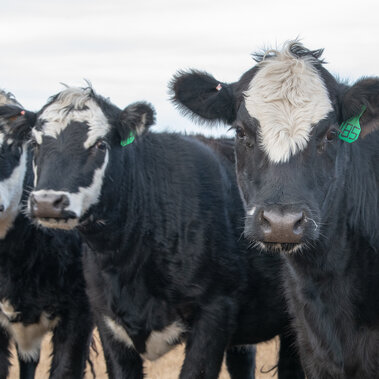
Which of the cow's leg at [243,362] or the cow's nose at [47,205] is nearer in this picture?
the cow's nose at [47,205]

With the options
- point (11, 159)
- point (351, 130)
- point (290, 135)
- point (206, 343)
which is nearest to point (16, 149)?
point (11, 159)

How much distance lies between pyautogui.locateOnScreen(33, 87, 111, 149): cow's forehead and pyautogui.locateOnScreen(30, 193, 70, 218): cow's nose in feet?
1.88

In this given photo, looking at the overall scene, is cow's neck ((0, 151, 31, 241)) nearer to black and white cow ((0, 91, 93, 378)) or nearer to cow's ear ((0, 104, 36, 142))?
black and white cow ((0, 91, 93, 378))

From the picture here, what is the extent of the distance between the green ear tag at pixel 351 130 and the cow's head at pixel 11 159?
2.67 m

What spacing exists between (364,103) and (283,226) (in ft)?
3.43

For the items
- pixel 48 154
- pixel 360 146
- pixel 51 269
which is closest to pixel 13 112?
pixel 48 154

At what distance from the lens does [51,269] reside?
7648 millimetres

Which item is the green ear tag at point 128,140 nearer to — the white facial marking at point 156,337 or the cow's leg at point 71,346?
the white facial marking at point 156,337

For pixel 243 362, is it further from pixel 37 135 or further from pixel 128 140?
pixel 37 135

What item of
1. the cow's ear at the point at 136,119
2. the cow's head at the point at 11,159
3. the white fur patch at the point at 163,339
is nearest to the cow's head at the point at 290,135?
the cow's ear at the point at 136,119

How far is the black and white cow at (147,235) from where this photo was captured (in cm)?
665

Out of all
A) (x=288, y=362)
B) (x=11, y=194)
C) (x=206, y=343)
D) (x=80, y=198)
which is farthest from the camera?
(x=288, y=362)

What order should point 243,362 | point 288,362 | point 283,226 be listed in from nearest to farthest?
point 283,226 → point 288,362 → point 243,362

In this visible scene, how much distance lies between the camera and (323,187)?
208 inches
